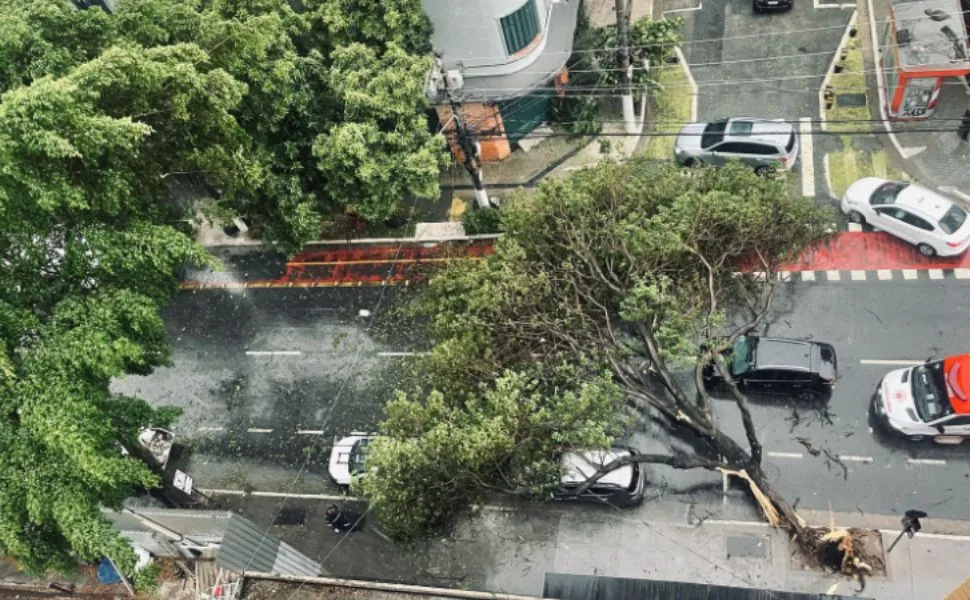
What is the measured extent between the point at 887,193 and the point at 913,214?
3.99ft

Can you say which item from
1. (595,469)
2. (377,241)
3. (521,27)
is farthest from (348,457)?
(521,27)

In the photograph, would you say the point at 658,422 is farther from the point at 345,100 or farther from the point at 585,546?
the point at 345,100

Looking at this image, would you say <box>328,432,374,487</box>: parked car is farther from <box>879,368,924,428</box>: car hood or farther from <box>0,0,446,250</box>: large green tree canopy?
<box>879,368,924,428</box>: car hood

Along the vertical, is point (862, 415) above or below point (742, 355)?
below

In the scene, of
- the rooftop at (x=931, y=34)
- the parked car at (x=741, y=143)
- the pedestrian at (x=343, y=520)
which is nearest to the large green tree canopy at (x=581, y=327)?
the pedestrian at (x=343, y=520)

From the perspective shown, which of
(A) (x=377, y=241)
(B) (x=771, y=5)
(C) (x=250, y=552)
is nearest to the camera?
(C) (x=250, y=552)

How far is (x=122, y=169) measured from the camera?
16.9 metres

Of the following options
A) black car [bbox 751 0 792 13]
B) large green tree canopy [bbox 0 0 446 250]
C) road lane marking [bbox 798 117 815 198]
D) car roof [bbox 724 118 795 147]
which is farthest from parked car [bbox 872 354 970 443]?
black car [bbox 751 0 792 13]

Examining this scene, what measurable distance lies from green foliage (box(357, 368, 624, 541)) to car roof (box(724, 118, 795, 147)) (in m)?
12.4

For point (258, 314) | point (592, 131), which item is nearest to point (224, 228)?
point (258, 314)

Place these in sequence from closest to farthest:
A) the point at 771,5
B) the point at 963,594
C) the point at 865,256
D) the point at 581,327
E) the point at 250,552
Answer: the point at 963,594, the point at 250,552, the point at 581,327, the point at 865,256, the point at 771,5

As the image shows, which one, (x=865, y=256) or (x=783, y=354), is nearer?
(x=783, y=354)

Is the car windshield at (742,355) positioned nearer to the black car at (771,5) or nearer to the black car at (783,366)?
the black car at (783,366)

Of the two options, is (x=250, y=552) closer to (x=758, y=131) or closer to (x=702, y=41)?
(x=758, y=131)
